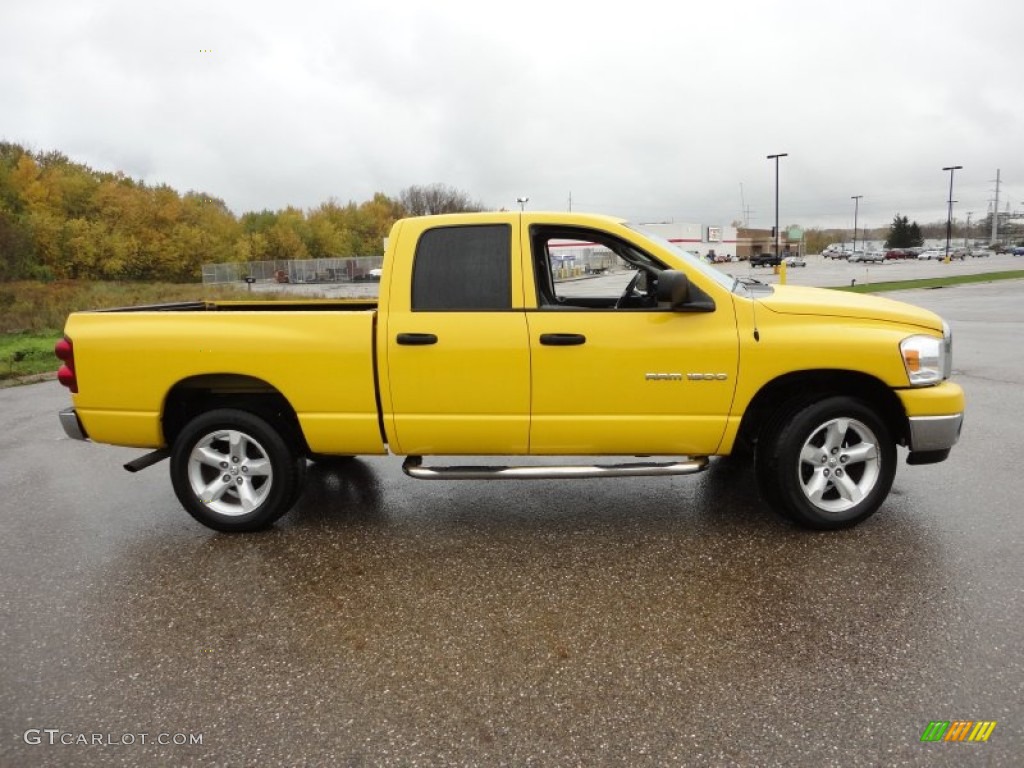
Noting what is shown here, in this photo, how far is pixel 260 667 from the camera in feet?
10.2

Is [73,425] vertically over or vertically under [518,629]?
over

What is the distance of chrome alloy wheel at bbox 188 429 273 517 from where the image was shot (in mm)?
4574

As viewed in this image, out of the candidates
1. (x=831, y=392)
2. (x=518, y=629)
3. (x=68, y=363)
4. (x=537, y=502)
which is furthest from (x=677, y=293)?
(x=68, y=363)

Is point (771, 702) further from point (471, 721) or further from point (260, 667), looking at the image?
point (260, 667)

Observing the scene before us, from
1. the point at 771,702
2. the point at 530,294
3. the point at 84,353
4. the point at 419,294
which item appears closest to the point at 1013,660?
the point at 771,702

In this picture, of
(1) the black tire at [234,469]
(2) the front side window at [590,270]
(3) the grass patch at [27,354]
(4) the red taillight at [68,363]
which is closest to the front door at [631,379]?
(2) the front side window at [590,270]

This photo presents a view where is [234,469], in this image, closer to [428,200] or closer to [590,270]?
[590,270]

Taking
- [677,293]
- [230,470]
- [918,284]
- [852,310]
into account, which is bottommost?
[230,470]

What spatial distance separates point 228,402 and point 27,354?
45.2 feet

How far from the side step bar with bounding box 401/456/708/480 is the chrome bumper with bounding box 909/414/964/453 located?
4.00 ft

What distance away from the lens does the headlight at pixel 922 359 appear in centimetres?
417

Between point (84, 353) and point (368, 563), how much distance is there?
231cm

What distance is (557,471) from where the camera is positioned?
4.26m

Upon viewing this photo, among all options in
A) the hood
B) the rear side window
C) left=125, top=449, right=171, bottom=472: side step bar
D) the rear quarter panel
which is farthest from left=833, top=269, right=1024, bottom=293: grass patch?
left=125, top=449, right=171, bottom=472: side step bar
